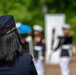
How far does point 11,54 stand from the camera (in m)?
3.34

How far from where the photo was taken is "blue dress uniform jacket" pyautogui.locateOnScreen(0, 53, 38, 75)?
131 inches

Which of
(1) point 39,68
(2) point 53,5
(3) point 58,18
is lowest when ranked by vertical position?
(1) point 39,68

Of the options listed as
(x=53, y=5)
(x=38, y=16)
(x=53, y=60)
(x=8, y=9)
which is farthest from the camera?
(x=53, y=5)

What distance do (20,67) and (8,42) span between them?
22cm

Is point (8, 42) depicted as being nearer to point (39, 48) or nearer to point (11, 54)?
point (11, 54)

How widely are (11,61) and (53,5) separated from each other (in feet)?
81.9

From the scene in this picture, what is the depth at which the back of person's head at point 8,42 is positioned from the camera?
332 cm

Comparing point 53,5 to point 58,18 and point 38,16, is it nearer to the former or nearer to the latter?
point 38,16

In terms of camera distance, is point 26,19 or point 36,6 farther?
point 36,6

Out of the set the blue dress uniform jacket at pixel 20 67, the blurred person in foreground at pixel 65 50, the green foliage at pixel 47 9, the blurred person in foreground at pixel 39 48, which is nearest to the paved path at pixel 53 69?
the blurred person in foreground at pixel 39 48

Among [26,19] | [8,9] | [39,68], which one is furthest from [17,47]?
[26,19]

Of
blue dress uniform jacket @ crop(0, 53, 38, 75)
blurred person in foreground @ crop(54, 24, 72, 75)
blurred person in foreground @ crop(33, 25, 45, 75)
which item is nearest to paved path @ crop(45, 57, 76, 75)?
blurred person in foreground @ crop(33, 25, 45, 75)

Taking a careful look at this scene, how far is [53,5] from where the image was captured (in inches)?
1108

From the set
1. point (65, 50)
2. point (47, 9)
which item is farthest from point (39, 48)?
point (47, 9)
